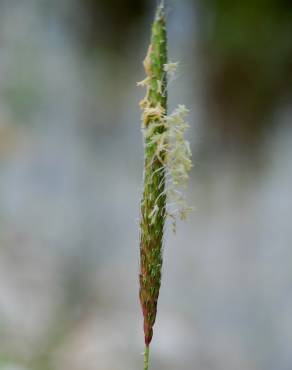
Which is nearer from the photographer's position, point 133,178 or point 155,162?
point 155,162

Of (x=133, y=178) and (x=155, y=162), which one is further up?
(x=155, y=162)

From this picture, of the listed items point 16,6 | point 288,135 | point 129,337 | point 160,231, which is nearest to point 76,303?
point 129,337

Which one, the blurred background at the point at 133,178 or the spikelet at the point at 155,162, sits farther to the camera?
the blurred background at the point at 133,178

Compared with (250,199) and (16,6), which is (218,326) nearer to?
(250,199)

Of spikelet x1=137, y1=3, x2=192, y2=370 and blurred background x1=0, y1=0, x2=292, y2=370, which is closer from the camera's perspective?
spikelet x1=137, y1=3, x2=192, y2=370
